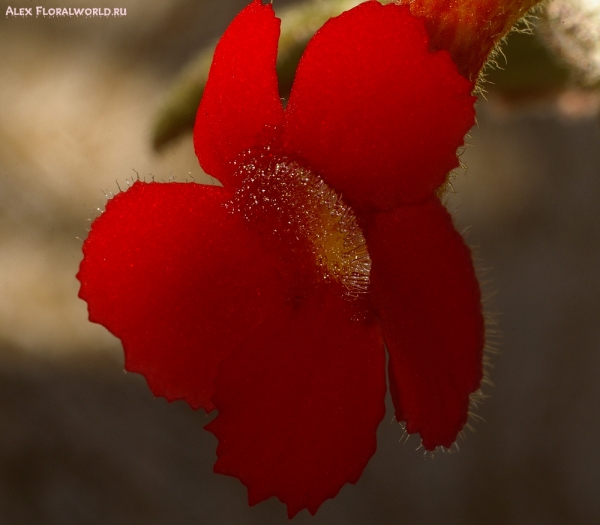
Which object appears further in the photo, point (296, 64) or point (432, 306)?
point (296, 64)

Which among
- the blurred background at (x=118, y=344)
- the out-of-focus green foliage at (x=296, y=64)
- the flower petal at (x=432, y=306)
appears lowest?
the blurred background at (x=118, y=344)

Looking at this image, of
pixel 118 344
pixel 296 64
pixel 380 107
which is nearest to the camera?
pixel 380 107

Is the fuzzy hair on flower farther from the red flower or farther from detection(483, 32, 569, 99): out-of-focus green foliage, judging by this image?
detection(483, 32, 569, 99): out-of-focus green foliage

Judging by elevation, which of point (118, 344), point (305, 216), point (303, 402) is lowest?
point (118, 344)

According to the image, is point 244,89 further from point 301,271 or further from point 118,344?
point 118,344

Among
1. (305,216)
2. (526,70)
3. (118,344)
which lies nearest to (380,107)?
(305,216)

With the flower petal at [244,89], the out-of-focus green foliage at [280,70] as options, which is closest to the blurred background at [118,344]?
the out-of-focus green foliage at [280,70]

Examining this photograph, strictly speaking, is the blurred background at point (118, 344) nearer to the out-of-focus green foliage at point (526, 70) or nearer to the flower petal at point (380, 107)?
the out-of-focus green foliage at point (526, 70)
